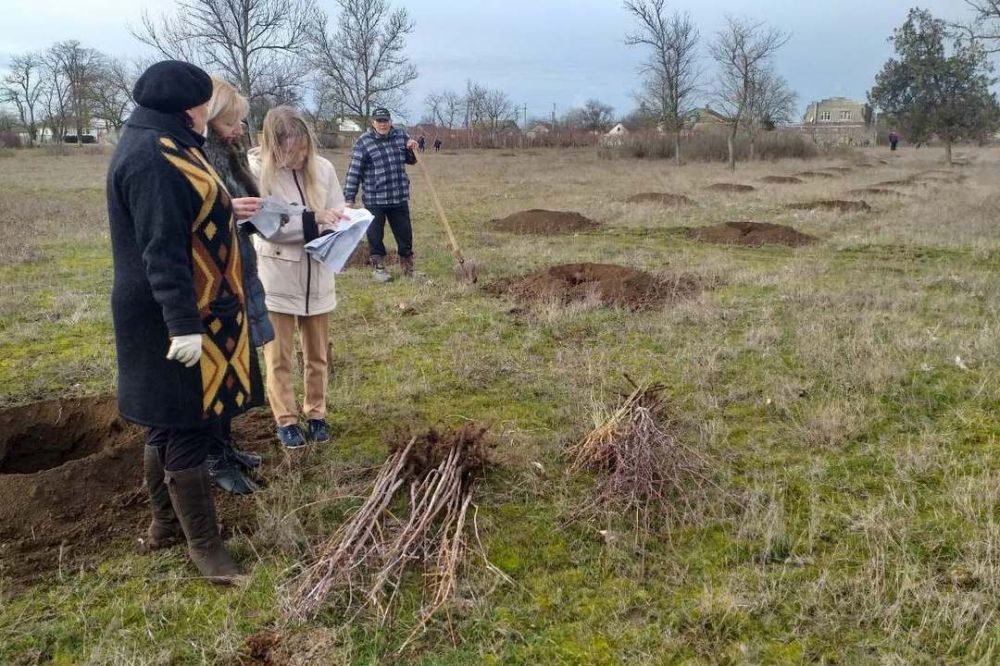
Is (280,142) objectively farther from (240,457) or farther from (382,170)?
(382,170)

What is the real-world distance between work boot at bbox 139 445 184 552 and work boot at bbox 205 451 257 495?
0.41 meters

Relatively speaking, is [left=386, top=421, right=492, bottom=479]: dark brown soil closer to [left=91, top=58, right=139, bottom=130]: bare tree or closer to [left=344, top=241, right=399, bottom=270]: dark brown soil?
[left=344, top=241, right=399, bottom=270]: dark brown soil

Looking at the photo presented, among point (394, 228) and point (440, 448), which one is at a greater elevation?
point (394, 228)

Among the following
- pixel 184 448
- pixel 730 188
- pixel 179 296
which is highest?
pixel 730 188

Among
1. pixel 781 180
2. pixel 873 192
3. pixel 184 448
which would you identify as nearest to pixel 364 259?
pixel 184 448

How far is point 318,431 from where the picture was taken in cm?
409

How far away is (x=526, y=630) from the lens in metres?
2.60

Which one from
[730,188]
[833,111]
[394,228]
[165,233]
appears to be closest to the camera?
[165,233]

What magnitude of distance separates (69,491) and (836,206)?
1504 cm

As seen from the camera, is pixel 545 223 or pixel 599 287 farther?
pixel 545 223

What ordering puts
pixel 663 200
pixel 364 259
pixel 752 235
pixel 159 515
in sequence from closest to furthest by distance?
pixel 159 515, pixel 364 259, pixel 752 235, pixel 663 200

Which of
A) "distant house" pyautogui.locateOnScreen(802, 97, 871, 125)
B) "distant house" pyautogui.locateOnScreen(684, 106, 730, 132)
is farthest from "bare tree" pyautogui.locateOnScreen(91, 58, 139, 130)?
"distant house" pyautogui.locateOnScreen(802, 97, 871, 125)

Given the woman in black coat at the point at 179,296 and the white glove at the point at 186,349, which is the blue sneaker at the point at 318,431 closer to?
the woman in black coat at the point at 179,296

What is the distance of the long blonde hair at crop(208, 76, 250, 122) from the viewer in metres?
2.84
